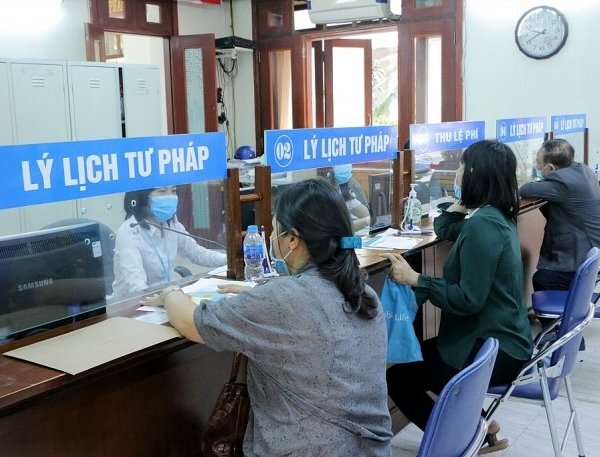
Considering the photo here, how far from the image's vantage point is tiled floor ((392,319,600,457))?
2.56 metres

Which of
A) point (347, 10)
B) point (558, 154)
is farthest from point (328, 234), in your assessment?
point (347, 10)

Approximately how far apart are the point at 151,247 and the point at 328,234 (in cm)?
118

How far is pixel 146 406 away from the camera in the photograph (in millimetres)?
1688

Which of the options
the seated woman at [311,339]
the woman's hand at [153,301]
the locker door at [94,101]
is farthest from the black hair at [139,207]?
the locker door at [94,101]

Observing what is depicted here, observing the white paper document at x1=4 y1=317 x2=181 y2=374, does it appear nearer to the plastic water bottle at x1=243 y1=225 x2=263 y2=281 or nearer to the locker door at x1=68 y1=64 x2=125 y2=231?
the plastic water bottle at x1=243 y1=225 x2=263 y2=281

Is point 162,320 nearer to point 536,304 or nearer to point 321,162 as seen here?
point 321,162

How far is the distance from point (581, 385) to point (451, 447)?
2.22 m

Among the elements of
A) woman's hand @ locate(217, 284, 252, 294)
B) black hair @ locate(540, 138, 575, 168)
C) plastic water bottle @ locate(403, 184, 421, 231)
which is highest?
black hair @ locate(540, 138, 575, 168)

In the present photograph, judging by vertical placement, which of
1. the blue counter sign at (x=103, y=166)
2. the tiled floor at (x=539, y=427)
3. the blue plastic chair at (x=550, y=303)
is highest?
the blue counter sign at (x=103, y=166)

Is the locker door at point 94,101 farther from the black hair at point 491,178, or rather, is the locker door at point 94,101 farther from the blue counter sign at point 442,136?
the black hair at point 491,178

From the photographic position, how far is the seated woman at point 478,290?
2.00 m

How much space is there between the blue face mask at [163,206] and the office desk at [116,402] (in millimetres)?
420

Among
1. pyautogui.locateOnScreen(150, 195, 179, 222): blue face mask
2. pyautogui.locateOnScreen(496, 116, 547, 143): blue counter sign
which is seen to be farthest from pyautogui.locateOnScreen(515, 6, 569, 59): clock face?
pyautogui.locateOnScreen(150, 195, 179, 222): blue face mask

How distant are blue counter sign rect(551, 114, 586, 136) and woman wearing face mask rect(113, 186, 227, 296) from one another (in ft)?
10.6
